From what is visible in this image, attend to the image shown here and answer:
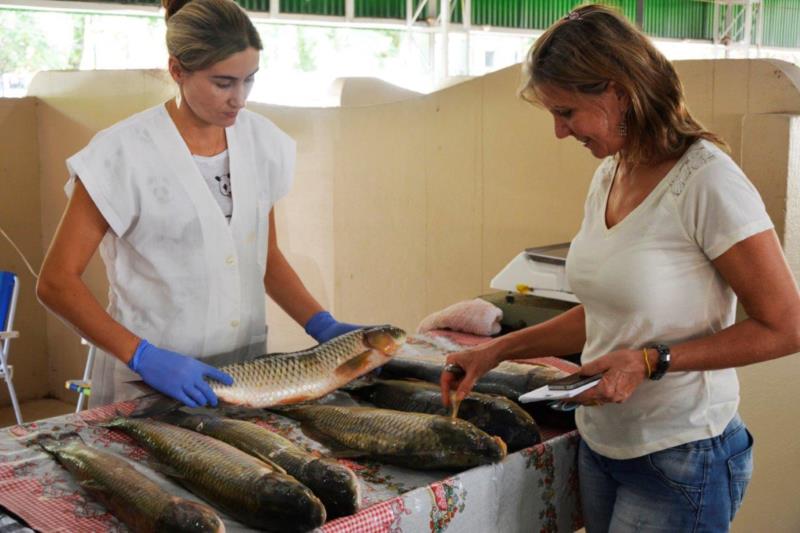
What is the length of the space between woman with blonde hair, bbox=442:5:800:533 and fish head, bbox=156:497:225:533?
0.61 meters

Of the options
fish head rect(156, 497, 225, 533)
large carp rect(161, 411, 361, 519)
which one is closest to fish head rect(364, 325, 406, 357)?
large carp rect(161, 411, 361, 519)

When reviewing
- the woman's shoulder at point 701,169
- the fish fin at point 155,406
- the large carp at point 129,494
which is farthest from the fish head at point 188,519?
the woman's shoulder at point 701,169

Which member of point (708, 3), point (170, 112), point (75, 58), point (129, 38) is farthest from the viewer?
point (708, 3)

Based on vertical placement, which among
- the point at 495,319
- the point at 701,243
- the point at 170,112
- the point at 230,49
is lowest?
the point at 495,319

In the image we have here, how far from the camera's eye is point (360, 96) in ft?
18.7

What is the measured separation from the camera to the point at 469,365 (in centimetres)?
199

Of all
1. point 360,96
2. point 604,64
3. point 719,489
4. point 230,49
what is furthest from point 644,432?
point 360,96

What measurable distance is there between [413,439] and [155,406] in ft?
1.82

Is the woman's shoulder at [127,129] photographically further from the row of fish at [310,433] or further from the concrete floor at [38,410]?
the concrete floor at [38,410]

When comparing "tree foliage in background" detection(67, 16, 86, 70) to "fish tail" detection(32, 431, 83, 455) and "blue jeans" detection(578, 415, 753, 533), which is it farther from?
"blue jeans" detection(578, 415, 753, 533)

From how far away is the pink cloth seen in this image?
277cm

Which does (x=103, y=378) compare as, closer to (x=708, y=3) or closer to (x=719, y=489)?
(x=719, y=489)

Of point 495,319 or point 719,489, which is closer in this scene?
point 719,489

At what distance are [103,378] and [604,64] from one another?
141 centimetres
